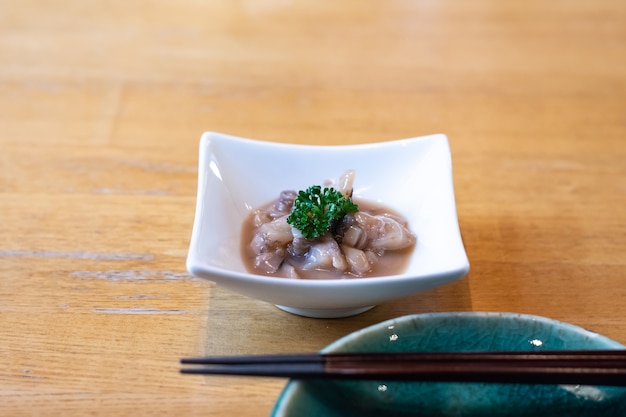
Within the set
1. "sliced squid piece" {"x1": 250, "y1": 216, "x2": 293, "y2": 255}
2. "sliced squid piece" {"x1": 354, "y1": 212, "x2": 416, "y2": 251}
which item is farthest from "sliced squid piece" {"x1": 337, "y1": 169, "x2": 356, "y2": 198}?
"sliced squid piece" {"x1": 250, "y1": 216, "x2": 293, "y2": 255}

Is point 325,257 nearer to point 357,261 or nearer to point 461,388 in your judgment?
point 357,261

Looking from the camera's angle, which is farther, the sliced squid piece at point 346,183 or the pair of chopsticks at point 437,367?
the sliced squid piece at point 346,183

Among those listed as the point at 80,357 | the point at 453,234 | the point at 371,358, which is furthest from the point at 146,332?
the point at 453,234

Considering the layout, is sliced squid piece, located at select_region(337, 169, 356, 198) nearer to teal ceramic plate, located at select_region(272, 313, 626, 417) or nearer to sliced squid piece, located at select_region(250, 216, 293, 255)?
sliced squid piece, located at select_region(250, 216, 293, 255)

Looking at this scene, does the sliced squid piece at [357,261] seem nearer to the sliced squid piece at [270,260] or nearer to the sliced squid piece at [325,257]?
the sliced squid piece at [325,257]

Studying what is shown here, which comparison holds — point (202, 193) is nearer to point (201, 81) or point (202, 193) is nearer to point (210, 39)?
point (201, 81)

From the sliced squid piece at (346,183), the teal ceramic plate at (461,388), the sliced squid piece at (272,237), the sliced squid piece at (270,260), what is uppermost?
the sliced squid piece at (346,183)

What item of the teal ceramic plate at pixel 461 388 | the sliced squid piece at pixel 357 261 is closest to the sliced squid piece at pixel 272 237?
the sliced squid piece at pixel 357 261

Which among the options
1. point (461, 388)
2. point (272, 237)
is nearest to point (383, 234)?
point (272, 237)
